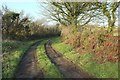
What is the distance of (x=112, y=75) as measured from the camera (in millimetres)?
14297

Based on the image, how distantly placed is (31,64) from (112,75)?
21.4 ft

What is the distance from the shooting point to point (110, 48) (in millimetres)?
18375

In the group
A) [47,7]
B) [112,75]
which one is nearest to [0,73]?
[112,75]

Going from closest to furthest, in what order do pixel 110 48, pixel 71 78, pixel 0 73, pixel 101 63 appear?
pixel 71 78 → pixel 0 73 → pixel 101 63 → pixel 110 48

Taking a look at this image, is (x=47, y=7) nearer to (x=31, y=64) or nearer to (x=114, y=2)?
(x=114, y=2)

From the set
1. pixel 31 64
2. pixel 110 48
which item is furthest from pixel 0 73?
pixel 110 48

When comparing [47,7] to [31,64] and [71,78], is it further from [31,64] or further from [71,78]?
[71,78]

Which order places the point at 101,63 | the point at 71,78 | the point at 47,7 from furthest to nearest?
the point at 47,7
the point at 101,63
the point at 71,78

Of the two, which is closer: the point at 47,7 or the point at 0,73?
the point at 0,73

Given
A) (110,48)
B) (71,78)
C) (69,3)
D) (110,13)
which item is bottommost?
(71,78)

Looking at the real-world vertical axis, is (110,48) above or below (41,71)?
above

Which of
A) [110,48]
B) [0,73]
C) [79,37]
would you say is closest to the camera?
[0,73]

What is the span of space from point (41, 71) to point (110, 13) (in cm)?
1472

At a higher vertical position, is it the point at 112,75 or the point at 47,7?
the point at 47,7
